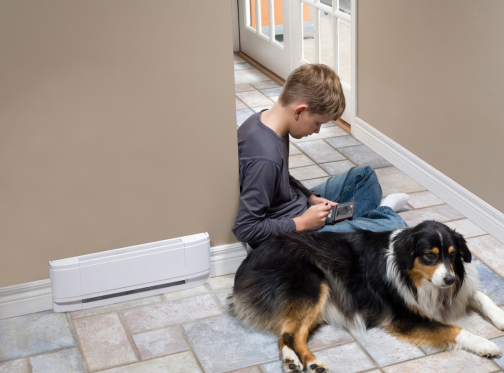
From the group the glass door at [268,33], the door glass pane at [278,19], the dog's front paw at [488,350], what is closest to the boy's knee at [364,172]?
the dog's front paw at [488,350]

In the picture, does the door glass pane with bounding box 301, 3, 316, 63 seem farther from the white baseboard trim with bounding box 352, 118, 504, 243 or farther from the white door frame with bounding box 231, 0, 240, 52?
the white door frame with bounding box 231, 0, 240, 52

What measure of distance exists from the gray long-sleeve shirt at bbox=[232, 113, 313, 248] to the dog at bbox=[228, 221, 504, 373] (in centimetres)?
12

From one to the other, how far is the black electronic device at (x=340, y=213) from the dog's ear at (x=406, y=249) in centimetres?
47

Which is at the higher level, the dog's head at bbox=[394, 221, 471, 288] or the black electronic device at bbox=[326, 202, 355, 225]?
the dog's head at bbox=[394, 221, 471, 288]

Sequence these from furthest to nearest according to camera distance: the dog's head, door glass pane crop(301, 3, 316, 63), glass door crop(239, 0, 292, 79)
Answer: glass door crop(239, 0, 292, 79) → door glass pane crop(301, 3, 316, 63) → the dog's head

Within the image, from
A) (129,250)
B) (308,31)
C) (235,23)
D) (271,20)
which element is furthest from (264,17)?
(129,250)

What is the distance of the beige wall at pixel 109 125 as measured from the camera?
6.77 ft

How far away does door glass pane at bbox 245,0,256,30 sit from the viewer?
5942mm

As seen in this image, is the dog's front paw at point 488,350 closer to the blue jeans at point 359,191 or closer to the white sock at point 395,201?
the blue jeans at point 359,191

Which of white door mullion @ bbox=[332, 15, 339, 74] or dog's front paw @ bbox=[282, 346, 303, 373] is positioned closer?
dog's front paw @ bbox=[282, 346, 303, 373]

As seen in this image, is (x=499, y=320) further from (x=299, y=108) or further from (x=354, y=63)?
(x=354, y=63)

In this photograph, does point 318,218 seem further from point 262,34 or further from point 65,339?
point 262,34

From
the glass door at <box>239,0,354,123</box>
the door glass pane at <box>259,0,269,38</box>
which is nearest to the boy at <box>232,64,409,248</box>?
the glass door at <box>239,0,354,123</box>

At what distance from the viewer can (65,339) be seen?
2.23 metres
